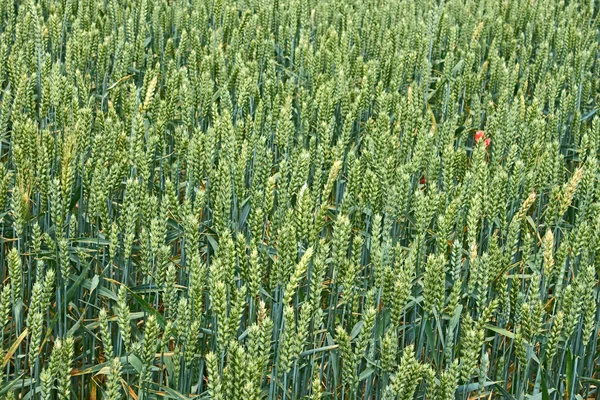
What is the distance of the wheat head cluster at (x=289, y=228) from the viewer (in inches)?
67.9

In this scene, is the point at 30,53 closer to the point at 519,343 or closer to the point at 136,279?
the point at 136,279

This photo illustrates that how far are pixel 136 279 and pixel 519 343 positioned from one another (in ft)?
3.82

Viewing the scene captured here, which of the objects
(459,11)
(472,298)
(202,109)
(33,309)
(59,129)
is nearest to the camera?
(33,309)

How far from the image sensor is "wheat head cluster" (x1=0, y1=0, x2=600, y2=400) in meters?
1.73

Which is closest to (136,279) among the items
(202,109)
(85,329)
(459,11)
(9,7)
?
(85,329)

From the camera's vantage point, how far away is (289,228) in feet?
5.62

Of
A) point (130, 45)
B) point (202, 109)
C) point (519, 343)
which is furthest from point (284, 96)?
point (519, 343)

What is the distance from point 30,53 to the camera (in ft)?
10.8

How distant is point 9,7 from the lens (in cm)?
398

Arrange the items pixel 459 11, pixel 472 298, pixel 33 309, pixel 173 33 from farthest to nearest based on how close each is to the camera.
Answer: pixel 459 11
pixel 173 33
pixel 472 298
pixel 33 309

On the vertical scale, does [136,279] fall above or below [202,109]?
below

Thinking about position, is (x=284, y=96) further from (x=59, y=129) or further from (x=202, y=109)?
(x=59, y=129)

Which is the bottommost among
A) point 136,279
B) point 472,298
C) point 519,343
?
point 136,279

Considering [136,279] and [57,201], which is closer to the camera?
[57,201]
